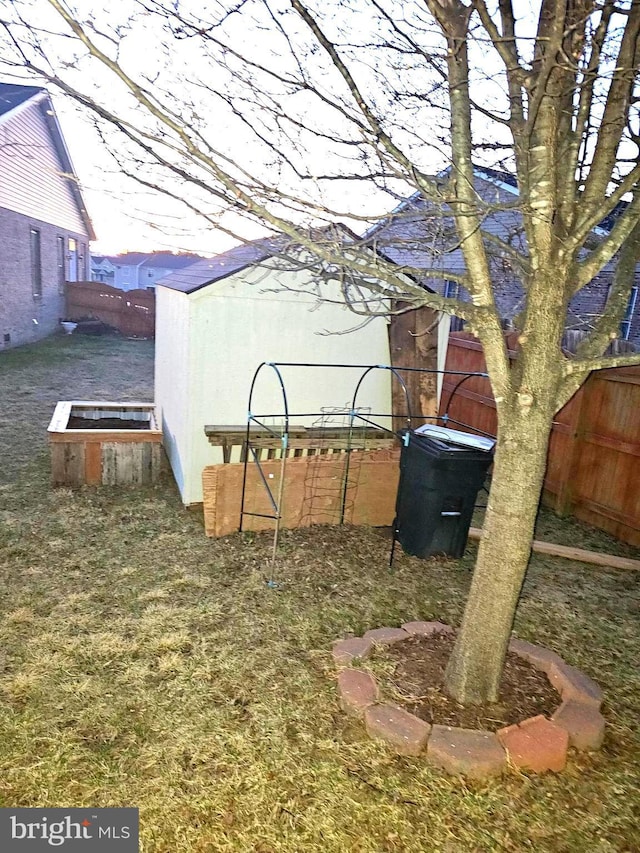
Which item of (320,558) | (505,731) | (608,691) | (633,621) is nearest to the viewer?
(505,731)

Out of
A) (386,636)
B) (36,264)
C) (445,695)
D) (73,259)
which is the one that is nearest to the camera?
(445,695)

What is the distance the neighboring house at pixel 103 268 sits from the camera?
121 feet

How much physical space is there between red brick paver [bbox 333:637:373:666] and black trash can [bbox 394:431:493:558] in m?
1.36

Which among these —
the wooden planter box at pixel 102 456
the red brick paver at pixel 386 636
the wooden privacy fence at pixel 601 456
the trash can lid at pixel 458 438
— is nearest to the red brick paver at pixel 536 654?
the red brick paver at pixel 386 636

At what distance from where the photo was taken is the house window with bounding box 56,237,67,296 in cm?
1948

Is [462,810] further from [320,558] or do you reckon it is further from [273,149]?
[273,149]

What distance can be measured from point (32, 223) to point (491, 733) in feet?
62.5

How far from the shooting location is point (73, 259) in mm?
21781

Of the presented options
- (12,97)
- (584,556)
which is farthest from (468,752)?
(12,97)

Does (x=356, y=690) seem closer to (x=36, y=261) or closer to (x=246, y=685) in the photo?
(x=246, y=685)

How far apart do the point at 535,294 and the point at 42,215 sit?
1939 cm

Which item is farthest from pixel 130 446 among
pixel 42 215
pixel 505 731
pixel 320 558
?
pixel 42 215

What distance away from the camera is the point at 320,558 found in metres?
4.40

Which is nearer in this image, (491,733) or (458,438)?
(491,733)
